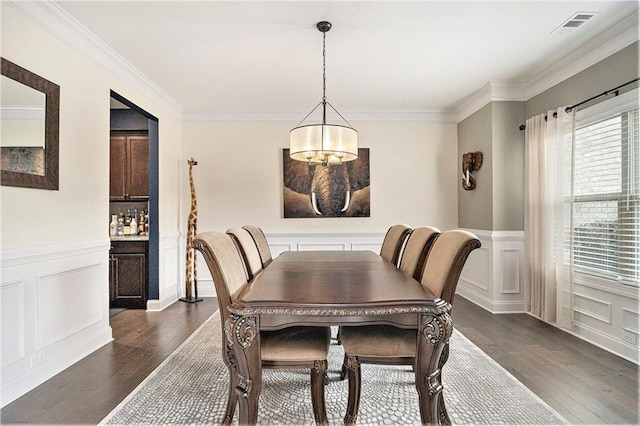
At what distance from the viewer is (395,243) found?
300cm

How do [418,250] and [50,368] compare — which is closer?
[418,250]

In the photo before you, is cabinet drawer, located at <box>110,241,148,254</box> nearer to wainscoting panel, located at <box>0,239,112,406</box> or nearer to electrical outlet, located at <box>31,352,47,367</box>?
wainscoting panel, located at <box>0,239,112,406</box>

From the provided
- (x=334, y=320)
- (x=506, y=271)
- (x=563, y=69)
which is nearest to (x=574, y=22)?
(x=563, y=69)

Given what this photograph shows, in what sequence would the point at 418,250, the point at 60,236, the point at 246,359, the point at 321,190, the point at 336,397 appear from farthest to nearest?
the point at 321,190, the point at 60,236, the point at 418,250, the point at 336,397, the point at 246,359

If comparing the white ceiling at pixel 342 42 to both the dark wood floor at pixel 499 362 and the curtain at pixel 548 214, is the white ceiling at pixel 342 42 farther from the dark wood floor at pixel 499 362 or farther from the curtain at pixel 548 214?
the dark wood floor at pixel 499 362

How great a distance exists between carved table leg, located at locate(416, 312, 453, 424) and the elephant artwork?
3419 millimetres

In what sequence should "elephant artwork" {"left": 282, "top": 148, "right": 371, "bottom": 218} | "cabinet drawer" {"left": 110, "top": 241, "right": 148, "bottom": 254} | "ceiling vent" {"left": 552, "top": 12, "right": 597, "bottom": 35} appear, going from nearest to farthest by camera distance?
"ceiling vent" {"left": 552, "top": 12, "right": 597, "bottom": 35}
"cabinet drawer" {"left": 110, "top": 241, "right": 148, "bottom": 254}
"elephant artwork" {"left": 282, "top": 148, "right": 371, "bottom": 218}

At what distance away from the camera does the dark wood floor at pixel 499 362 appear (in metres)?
2.04

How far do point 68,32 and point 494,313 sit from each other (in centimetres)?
475

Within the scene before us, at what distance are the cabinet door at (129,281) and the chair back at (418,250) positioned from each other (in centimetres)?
328

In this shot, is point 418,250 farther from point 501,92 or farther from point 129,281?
point 129,281

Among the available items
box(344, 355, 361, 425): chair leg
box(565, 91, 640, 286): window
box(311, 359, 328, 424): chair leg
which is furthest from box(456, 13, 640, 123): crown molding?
box(311, 359, 328, 424): chair leg

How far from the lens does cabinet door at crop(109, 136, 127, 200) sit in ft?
15.1

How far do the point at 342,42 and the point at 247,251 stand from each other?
190 cm
